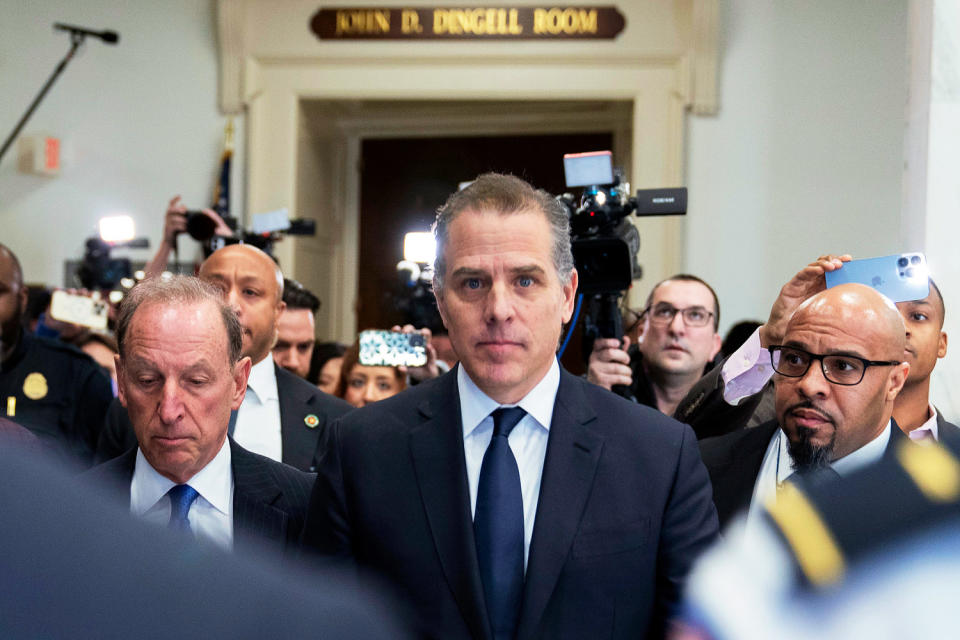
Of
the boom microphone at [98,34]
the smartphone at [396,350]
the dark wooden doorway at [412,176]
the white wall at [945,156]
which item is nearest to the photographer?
the white wall at [945,156]

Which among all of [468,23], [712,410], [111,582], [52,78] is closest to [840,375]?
[712,410]

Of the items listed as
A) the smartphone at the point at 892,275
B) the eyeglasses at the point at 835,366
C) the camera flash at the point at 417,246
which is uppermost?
the camera flash at the point at 417,246

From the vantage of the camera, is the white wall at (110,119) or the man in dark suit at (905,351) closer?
the man in dark suit at (905,351)

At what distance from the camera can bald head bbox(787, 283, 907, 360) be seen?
7.92 ft

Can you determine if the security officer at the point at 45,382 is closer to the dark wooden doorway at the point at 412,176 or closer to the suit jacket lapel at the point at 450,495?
the suit jacket lapel at the point at 450,495

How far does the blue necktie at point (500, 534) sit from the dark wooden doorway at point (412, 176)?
6.60m

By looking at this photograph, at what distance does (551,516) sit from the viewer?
5.80 feet

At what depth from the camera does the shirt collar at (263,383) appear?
306 cm

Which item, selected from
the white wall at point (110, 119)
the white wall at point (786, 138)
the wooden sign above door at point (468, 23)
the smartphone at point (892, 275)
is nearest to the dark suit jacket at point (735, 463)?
the smartphone at point (892, 275)

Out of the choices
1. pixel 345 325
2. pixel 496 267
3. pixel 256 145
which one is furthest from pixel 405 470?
pixel 345 325

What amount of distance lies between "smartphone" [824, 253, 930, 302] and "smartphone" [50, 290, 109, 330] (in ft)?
8.35

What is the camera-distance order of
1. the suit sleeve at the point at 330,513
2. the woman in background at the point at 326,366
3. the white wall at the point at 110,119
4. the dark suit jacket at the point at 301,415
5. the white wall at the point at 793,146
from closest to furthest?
the suit sleeve at the point at 330,513 → the dark suit jacket at the point at 301,415 → the woman in background at the point at 326,366 → the white wall at the point at 793,146 → the white wall at the point at 110,119

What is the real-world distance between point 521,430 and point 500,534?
0.20 m

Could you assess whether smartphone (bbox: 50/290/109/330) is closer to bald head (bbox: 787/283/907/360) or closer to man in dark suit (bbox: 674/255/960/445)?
man in dark suit (bbox: 674/255/960/445)
